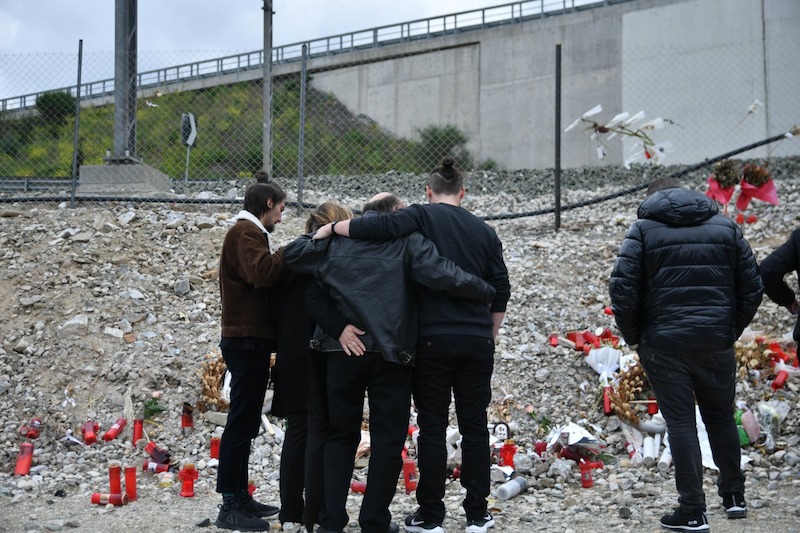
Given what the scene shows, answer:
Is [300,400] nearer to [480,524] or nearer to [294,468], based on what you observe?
[294,468]

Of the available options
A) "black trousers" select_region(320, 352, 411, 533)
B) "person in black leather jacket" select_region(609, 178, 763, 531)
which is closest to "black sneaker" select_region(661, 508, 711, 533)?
"person in black leather jacket" select_region(609, 178, 763, 531)

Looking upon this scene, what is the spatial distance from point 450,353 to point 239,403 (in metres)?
1.10

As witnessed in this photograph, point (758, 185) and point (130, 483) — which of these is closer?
point (130, 483)

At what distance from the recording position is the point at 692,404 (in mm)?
3865

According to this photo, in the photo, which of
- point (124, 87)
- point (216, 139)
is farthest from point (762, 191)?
point (216, 139)

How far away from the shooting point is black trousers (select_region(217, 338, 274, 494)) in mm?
3980

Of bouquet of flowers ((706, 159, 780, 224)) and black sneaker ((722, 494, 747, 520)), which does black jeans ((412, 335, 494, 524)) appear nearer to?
black sneaker ((722, 494, 747, 520))

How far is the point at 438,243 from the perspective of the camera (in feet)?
12.4

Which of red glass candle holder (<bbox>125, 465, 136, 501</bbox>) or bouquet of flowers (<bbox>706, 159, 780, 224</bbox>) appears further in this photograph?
bouquet of flowers (<bbox>706, 159, 780, 224</bbox>)

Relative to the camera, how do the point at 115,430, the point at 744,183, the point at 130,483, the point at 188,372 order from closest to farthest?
1. the point at 130,483
2. the point at 115,430
3. the point at 188,372
4. the point at 744,183

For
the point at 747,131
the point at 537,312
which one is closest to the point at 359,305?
the point at 537,312

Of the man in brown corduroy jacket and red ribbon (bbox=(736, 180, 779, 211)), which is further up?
red ribbon (bbox=(736, 180, 779, 211))

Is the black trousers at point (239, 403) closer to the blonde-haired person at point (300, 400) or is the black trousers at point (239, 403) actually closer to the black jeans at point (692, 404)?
the blonde-haired person at point (300, 400)

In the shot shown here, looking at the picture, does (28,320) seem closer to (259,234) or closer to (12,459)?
(12,459)
